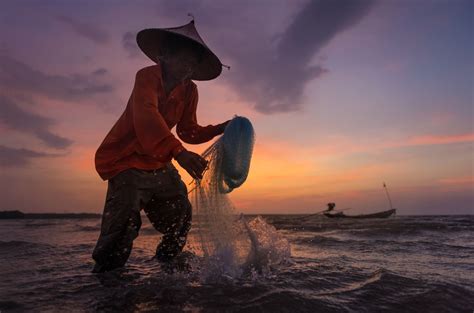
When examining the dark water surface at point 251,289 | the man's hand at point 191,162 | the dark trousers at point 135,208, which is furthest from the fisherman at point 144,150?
the man's hand at point 191,162

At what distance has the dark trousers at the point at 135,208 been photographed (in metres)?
4.15

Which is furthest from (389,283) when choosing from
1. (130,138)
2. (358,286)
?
(130,138)

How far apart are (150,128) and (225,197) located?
4.68ft

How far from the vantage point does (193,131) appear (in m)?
5.07

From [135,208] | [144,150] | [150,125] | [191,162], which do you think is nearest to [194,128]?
[144,150]

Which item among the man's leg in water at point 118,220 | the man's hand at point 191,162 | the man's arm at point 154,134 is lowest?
the man's leg in water at point 118,220

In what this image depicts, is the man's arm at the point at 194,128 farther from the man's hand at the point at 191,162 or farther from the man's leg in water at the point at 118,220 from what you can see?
the man's hand at the point at 191,162

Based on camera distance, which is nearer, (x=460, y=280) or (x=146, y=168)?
(x=460, y=280)

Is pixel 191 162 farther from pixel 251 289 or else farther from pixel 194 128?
pixel 194 128

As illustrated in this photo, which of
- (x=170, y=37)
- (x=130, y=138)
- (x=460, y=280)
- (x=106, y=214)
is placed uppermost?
(x=170, y=37)

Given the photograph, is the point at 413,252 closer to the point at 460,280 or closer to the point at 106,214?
the point at 460,280

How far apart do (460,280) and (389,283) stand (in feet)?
3.29

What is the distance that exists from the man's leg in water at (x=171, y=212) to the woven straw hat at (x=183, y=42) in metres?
1.47

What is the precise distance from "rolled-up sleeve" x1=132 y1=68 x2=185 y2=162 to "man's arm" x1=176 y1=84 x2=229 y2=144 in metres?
1.07
